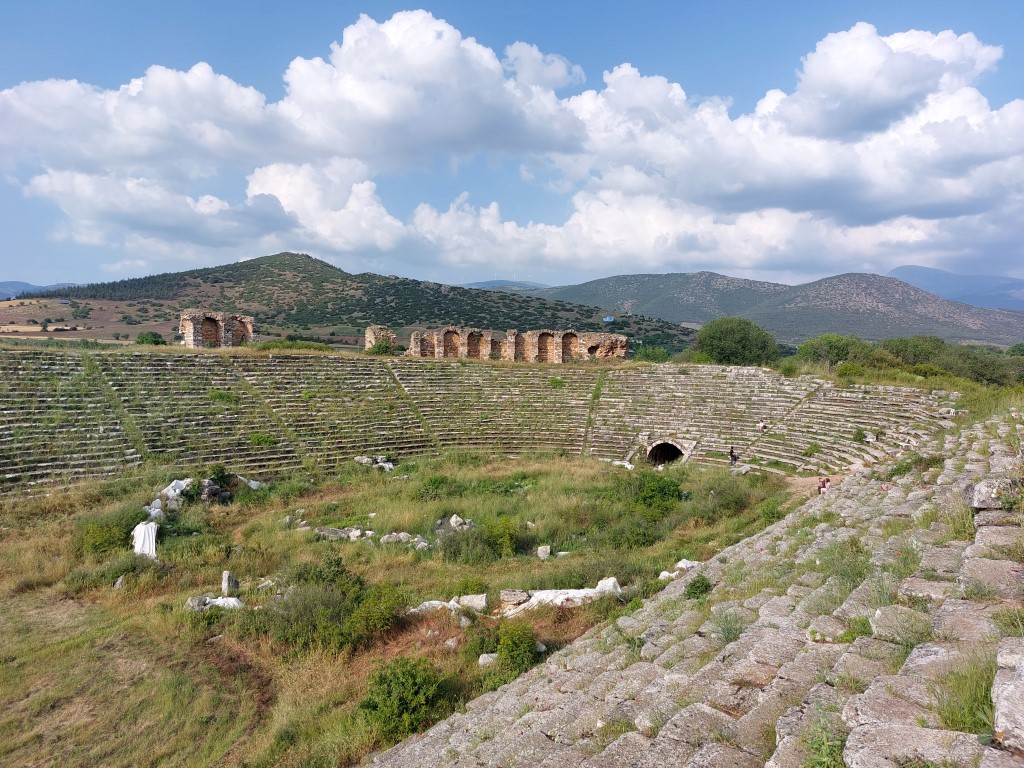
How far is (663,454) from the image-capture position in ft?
79.2

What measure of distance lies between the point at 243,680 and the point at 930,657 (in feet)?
25.6

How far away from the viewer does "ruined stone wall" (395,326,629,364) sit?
32.1 m

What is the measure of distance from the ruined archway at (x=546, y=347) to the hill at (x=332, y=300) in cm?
3079

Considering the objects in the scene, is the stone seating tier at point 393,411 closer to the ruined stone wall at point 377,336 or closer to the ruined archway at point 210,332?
the ruined stone wall at point 377,336

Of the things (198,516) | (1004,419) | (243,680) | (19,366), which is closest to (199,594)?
(243,680)

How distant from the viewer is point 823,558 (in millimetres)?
6148

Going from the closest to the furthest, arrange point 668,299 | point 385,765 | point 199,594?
point 385,765 < point 199,594 < point 668,299

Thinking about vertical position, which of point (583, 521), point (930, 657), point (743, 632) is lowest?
point (583, 521)

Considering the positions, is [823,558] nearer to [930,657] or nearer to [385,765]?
[930,657]

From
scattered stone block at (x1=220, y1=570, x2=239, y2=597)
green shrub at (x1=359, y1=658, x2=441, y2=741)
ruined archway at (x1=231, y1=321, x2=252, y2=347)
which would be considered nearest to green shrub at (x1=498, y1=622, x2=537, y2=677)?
green shrub at (x1=359, y1=658, x2=441, y2=741)

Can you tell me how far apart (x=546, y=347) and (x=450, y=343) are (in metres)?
A: 6.01

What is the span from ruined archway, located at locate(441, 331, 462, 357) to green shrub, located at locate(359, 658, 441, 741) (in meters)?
26.4

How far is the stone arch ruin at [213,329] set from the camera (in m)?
27.1

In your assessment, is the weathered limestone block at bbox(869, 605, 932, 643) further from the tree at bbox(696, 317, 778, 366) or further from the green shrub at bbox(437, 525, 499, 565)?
the tree at bbox(696, 317, 778, 366)
